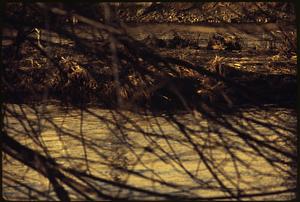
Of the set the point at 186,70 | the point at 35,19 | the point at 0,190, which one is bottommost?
the point at 0,190

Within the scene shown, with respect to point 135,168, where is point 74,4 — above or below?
above

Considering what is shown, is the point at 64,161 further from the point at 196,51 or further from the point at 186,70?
the point at 196,51

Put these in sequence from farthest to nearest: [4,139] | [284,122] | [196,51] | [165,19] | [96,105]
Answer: [165,19]
[196,51]
[96,105]
[284,122]
[4,139]

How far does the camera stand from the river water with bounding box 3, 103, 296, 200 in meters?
4.47

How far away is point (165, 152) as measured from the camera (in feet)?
16.2

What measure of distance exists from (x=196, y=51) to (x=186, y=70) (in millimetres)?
1460

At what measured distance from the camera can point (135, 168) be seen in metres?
4.76

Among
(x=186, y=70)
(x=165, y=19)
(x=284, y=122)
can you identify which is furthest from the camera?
(x=165, y=19)

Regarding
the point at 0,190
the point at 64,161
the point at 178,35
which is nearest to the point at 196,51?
the point at 178,35

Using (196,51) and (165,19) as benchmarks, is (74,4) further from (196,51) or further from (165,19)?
(165,19)

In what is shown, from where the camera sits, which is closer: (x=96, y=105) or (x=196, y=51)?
(x=96, y=105)

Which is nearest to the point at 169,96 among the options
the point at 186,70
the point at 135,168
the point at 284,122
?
the point at 186,70

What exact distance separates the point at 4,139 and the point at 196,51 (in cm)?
378

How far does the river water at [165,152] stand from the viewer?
447 cm
